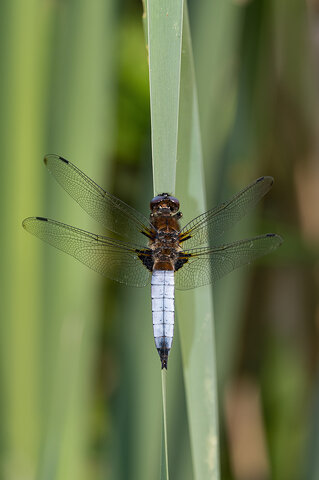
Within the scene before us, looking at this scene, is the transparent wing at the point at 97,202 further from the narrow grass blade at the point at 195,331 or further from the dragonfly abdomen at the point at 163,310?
the narrow grass blade at the point at 195,331

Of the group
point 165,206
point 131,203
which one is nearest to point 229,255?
point 165,206

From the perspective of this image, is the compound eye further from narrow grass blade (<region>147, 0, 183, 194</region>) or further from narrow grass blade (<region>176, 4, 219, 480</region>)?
narrow grass blade (<region>147, 0, 183, 194</region>)

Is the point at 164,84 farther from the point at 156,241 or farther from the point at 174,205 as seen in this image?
the point at 156,241

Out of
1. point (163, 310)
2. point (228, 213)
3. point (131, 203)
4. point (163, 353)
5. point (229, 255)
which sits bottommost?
point (163, 353)

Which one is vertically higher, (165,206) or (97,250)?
(165,206)

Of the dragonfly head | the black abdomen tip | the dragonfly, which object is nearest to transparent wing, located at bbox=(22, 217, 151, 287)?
the dragonfly

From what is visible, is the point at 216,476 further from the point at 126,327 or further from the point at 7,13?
the point at 7,13

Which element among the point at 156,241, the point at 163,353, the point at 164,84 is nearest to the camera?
the point at 164,84
